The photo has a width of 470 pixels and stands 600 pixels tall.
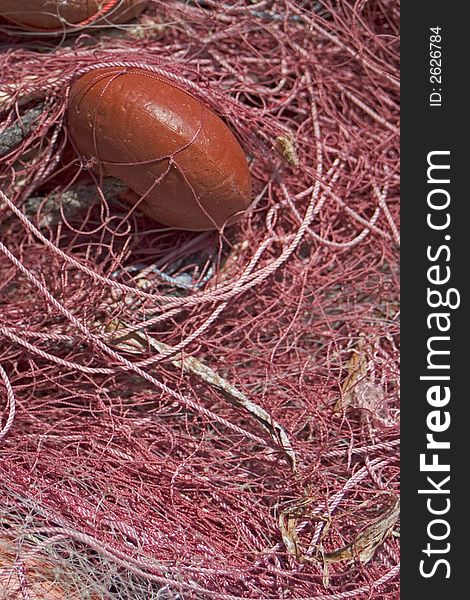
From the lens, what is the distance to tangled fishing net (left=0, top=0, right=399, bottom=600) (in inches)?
82.0

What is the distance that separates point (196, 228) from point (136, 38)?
67 cm

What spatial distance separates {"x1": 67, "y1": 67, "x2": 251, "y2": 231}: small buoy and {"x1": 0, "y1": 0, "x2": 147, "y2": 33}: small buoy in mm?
230

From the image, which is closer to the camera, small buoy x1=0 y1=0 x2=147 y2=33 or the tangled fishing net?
the tangled fishing net

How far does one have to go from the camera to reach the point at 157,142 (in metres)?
2.16

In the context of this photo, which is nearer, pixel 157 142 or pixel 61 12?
pixel 157 142

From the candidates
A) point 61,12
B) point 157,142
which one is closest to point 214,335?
point 157,142

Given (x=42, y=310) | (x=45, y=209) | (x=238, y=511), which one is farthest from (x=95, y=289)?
(x=238, y=511)

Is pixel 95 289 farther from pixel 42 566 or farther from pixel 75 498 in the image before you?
pixel 42 566

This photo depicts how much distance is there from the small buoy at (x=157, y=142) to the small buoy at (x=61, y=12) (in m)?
0.23

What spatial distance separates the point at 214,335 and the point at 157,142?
2.01ft

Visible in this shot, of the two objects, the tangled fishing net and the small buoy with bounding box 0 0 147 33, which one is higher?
the small buoy with bounding box 0 0 147 33

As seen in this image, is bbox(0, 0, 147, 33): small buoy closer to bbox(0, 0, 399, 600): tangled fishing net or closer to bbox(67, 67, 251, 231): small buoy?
bbox(0, 0, 399, 600): tangled fishing net

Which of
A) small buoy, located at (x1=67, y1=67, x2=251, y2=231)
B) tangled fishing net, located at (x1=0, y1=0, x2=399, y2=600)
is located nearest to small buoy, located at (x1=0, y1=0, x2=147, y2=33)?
tangled fishing net, located at (x1=0, y1=0, x2=399, y2=600)

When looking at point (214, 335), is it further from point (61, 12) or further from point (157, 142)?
point (61, 12)
